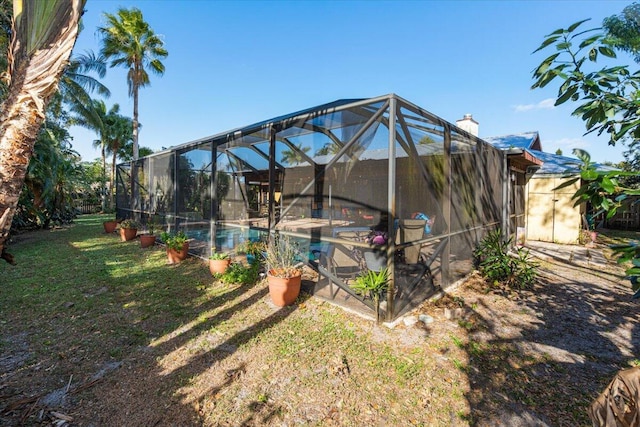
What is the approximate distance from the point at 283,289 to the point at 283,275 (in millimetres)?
202

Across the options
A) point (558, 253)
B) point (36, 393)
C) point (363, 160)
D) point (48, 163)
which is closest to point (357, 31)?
point (363, 160)

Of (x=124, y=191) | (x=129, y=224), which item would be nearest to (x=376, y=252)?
(x=129, y=224)

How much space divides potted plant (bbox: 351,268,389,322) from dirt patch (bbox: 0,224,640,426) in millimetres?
323

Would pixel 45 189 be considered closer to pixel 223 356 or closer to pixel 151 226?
pixel 151 226

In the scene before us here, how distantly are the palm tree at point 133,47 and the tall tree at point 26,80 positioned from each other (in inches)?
556

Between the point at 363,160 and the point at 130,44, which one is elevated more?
the point at 130,44

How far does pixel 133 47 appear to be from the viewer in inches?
556

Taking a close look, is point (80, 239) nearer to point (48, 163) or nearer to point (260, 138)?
point (48, 163)

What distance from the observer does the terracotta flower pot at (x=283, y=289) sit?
3.99 m

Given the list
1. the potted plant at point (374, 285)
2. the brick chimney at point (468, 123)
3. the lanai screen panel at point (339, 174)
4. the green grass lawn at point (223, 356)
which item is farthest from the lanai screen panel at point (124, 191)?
the brick chimney at point (468, 123)

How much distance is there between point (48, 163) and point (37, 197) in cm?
165

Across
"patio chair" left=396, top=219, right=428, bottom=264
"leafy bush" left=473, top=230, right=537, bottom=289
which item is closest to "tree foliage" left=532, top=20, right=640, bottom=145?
"patio chair" left=396, top=219, right=428, bottom=264

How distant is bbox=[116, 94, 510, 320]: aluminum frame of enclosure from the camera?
3.74 m

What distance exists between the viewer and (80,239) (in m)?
9.70
